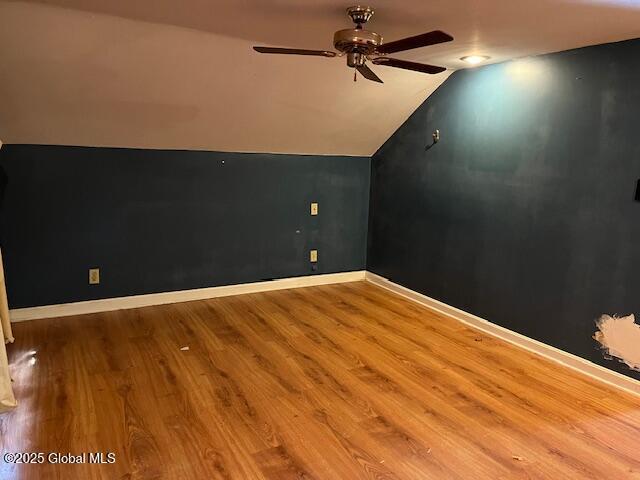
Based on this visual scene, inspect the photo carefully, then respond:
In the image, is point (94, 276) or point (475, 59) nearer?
point (475, 59)

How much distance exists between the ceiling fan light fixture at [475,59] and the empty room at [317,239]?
22 millimetres

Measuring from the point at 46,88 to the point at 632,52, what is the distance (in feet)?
11.5

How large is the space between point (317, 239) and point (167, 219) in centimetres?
148

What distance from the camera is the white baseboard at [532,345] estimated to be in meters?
2.91

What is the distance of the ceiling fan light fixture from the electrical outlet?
3232 millimetres

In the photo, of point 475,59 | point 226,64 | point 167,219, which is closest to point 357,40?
point 226,64

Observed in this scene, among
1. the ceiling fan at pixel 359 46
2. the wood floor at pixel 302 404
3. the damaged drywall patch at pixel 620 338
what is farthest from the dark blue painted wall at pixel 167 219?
the damaged drywall patch at pixel 620 338

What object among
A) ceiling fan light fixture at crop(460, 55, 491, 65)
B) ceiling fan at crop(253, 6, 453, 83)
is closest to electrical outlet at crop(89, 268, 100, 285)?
ceiling fan at crop(253, 6, 453, 83)

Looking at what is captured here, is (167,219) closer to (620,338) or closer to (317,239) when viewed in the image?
(317,239)

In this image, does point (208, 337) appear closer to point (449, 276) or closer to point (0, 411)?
point (0, 411)

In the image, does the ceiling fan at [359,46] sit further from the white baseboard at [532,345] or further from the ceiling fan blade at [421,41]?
the white baseboard at [532,345]

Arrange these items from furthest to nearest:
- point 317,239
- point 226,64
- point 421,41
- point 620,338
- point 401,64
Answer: point 317,239, point 226,64, point 620,338, point 401,64, point 421,41

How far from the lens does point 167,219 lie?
419cm

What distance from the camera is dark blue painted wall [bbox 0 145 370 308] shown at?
371 centimetres
